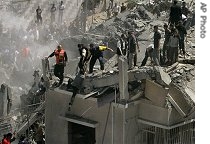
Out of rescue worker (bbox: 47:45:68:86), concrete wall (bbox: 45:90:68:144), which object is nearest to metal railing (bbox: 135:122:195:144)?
concrete wall (bbox: 45:90:68:144)

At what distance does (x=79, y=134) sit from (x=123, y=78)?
10.3ft

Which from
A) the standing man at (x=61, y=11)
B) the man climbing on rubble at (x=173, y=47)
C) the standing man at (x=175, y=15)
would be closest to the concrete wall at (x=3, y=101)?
the man climbing on rubble at (x=173, y=47)

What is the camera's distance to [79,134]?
18047mm

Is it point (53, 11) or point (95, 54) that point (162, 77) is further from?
point (53, 11)

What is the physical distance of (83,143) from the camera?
59.8ft

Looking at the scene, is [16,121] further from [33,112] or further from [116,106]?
[116,106]

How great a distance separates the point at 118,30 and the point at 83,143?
9.82 metres

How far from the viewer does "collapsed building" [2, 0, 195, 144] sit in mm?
15961

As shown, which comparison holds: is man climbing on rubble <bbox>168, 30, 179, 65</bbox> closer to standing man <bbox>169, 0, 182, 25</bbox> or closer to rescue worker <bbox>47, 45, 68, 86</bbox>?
standing man <bbox>169, 0, 182, 25</bbox>

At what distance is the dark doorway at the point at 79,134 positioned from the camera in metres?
18.0

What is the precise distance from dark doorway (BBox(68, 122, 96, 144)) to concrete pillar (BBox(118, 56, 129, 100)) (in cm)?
248

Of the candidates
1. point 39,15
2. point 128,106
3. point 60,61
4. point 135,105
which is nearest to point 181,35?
point 135,105

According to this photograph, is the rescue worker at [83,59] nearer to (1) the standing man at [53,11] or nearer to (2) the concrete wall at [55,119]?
(2) the concrete wall at [55,119]
